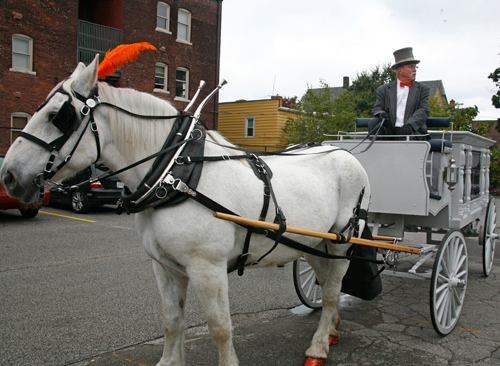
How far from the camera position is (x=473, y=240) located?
10.3m

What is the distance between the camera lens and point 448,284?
428cm

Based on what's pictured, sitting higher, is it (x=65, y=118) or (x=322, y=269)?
(x=65, y=118)

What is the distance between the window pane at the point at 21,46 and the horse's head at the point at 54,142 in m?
17.5

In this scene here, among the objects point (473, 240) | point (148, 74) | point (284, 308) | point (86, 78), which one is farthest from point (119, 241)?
point (148, 74)

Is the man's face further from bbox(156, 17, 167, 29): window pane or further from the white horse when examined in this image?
bbox(156, 17, 167, 29): window pane

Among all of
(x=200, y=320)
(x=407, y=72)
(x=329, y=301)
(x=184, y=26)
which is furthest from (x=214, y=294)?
(x=184, y=26)

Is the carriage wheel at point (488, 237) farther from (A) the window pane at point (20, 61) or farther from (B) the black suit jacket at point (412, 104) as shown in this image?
(A) the window pane at point (20, 61)

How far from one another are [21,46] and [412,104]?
17215 millimetres

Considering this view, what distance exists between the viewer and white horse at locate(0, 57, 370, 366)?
243cm

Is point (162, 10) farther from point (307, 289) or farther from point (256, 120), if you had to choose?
point (307, 289)

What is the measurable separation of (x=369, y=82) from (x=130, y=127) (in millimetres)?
32654

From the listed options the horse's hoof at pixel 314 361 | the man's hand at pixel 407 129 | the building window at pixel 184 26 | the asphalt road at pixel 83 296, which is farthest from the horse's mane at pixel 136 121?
the building window at pixel 184 26

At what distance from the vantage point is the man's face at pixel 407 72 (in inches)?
208

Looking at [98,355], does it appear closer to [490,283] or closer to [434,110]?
[490,283]
